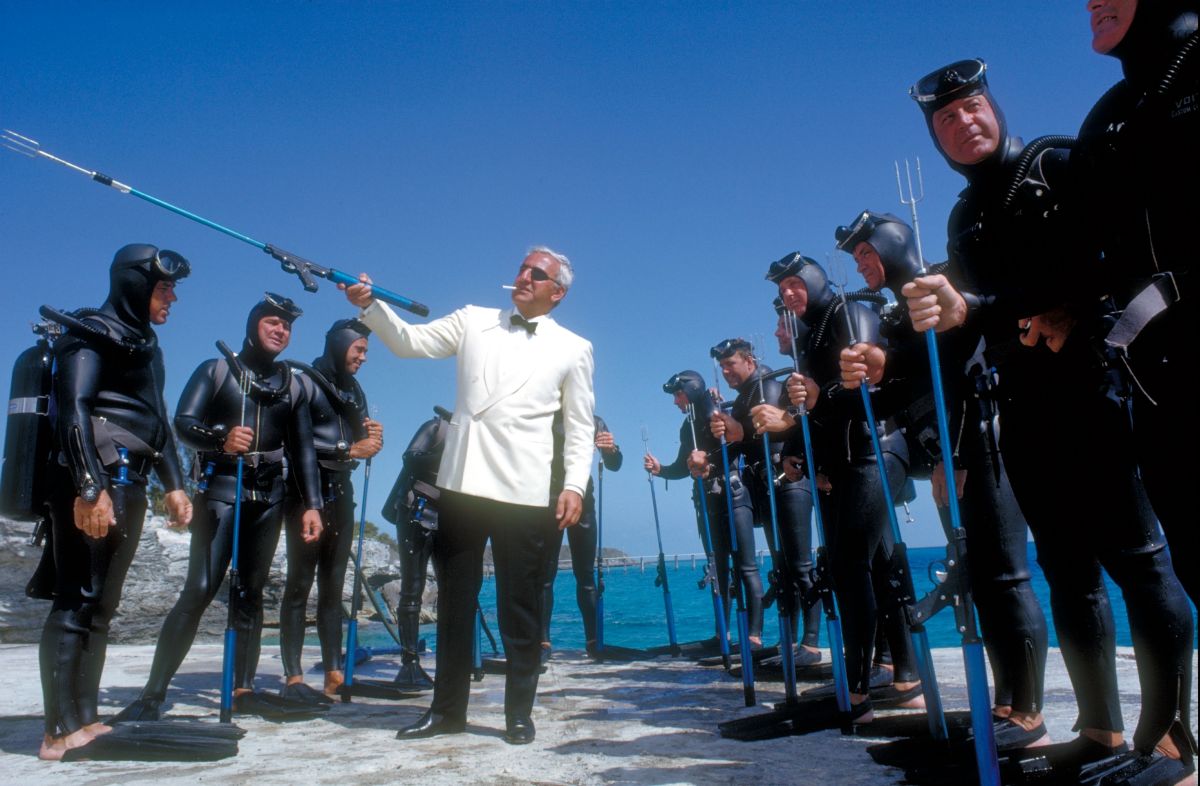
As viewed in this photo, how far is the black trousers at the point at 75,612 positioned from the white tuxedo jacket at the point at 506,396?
1.61m

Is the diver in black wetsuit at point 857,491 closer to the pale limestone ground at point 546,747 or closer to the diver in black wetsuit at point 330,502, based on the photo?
the pale limestone ground at point 546,747

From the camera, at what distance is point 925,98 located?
298 cm

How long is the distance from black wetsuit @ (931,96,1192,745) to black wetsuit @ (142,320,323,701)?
4.07 metres

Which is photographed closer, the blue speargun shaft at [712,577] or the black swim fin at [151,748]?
the black swim fin at [151,748]

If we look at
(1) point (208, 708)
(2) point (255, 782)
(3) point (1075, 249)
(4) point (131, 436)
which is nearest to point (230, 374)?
(4) point (131, 436)

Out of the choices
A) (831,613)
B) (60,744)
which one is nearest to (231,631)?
(60,744)

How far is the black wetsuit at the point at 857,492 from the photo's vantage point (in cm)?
371

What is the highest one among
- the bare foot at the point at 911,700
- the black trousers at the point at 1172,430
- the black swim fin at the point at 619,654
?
the black trousers at the point at 1172,430

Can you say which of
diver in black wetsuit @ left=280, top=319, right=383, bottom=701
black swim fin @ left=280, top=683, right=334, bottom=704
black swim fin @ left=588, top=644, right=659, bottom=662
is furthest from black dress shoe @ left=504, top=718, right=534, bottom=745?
black swim fin @ left=588, top=644, right=659, bottom=662

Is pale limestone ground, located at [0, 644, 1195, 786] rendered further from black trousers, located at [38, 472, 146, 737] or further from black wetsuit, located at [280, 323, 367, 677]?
black wetsuit, located at [280, 323, 367, 677]

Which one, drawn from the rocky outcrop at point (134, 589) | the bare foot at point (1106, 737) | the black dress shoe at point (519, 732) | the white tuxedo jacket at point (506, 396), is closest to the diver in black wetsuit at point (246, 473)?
the white tuxedo jacket at point (506, 396)

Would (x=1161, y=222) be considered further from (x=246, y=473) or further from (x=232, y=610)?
(x=246, y=473)

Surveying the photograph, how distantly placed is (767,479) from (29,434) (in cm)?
445

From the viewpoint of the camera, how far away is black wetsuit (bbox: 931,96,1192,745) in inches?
91.0
